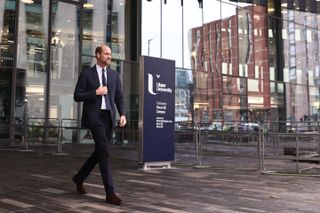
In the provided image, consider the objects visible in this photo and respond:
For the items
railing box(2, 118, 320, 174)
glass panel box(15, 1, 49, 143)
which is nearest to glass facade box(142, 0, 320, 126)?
railing box(2, 118, 320, 174)

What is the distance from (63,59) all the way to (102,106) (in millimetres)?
15545

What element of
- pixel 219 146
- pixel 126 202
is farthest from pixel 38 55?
pixel 126 202

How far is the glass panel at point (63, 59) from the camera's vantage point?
20.0 meters

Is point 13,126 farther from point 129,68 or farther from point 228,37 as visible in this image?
point 228,37

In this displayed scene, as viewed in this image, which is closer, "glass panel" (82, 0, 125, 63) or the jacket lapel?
the jacket lapel

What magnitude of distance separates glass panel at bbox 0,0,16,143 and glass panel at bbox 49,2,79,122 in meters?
1.81

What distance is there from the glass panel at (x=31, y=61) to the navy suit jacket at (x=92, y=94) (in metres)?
14.0

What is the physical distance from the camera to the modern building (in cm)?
1923

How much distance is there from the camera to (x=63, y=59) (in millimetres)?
20438

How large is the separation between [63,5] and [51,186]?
50.3 ft

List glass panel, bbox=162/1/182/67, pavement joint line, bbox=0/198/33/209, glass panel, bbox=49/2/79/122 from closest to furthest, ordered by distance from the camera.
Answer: pavement joint line, bbox=0/198/33/209, glass panel, bbox=49/2/79/122, glass panel, bbox=162/1/182/67

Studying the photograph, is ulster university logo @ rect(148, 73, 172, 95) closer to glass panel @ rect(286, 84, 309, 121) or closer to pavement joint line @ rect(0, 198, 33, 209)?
pavement joint line @ rect(0, 198, 33, 209)

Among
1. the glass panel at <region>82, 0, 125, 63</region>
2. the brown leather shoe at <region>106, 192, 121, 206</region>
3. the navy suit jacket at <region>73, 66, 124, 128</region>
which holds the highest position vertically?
the glass panel at <region>82, 0, 125, 63</region>

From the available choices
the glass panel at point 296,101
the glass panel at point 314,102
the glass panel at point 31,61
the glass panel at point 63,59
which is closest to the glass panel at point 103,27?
the glass panel at point 63,59
